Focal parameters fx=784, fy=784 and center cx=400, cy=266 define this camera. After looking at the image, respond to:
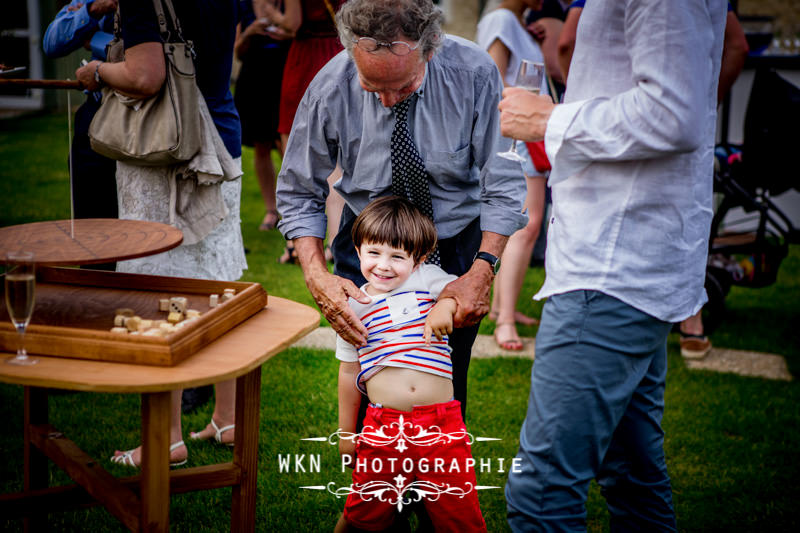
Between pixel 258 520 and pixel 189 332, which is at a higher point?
pixel 189 332

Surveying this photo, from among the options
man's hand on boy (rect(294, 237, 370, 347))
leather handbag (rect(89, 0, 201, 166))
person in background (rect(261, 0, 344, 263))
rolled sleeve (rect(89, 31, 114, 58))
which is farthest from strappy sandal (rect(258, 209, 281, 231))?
man's hand on boy (rect(294, 237, 370, 347))

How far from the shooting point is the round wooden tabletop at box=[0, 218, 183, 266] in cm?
183

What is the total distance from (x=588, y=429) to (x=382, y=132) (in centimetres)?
108

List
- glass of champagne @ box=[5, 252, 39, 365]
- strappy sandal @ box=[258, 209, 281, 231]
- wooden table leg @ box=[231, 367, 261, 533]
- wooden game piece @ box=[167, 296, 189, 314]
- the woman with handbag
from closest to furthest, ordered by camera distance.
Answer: glass of champagne @ box=[5, 252, 39, 365] → wooden game piece @ box=[167, 296, 189, 314] → wooden table leg @ box=[231, 367, 261, 533] → the woman with handbag → strappy sandal @ box=[258, 209, 281, 231]

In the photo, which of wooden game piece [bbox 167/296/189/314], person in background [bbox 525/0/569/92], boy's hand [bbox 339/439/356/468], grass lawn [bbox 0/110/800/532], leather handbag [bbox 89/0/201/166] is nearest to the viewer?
wooden game piece [bbox 167/296/189/314]

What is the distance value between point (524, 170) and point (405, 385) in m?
2.07

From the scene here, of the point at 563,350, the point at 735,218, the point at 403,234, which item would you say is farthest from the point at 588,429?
the point at 735,218

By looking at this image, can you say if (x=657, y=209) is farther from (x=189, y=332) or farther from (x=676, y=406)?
(x=676, y=406)

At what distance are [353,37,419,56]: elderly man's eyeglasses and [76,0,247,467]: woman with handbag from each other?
0.86 m

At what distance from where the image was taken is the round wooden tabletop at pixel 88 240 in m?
1.83

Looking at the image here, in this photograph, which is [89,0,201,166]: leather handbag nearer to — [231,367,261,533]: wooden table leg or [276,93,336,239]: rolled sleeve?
[276,93,336,239]: rolled sleeve

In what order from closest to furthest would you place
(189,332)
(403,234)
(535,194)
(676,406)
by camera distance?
(189,332)
(403,234)
(676,406)
(535,194)

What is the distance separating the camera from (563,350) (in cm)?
177

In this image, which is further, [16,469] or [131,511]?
[16,469]
